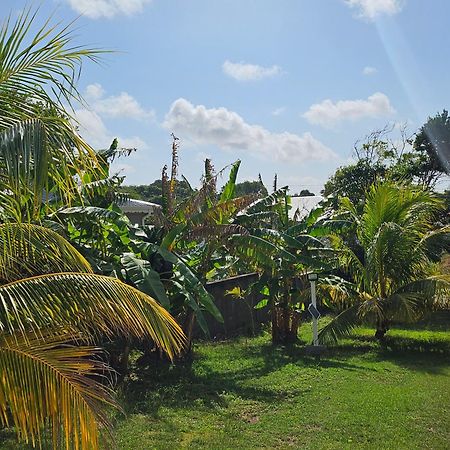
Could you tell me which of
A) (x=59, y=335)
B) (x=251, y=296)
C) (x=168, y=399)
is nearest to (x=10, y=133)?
(x=59, y=335)

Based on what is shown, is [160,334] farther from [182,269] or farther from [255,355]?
[255,355]

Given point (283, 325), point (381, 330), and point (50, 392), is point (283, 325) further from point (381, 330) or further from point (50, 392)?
point (50, 392)

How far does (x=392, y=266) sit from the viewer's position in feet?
39.7

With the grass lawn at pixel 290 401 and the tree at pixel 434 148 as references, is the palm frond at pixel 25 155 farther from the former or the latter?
the tree at pixel 434 148

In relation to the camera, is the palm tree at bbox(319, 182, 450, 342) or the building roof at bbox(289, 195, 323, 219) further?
the building roof at bbox(289, 195, 323, 219)

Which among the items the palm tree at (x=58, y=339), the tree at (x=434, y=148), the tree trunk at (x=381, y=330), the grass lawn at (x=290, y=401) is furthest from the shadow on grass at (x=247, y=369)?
the tree at (x=434, y=148)

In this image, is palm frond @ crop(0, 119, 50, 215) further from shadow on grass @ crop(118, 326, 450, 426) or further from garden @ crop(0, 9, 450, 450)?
shadow on grass @ crop(118, 326, 450, 426)

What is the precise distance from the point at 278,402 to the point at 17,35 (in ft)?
19.4

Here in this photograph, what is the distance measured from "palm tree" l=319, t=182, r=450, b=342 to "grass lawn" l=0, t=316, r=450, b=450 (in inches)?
32.6

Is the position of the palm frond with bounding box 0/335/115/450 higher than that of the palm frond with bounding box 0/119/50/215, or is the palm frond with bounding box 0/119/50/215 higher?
the palm frond with bounding box 0/119/50/215

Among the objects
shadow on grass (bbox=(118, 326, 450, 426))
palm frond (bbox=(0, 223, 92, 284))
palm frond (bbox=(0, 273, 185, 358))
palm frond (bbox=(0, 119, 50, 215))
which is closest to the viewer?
palm frond (bbox=(0, 119, 50, 215))

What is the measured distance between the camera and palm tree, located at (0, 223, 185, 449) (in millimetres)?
3557

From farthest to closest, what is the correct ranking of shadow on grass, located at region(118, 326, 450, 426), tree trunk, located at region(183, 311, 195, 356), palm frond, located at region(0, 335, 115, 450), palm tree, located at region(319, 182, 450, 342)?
1. palm tree, located at region(319, 182, 450, 342)
2. tree trunk, located at region(183, 311, 195, 356)
3. shadow on grass, located at region(118, 326, 450, 426)
4. palm frond, located at region(0, 335, 115, 450)

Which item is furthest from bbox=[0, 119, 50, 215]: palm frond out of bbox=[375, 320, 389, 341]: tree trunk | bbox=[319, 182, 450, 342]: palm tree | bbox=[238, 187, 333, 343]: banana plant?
bbox=[375, 320, 389, 341]: tree trunk
